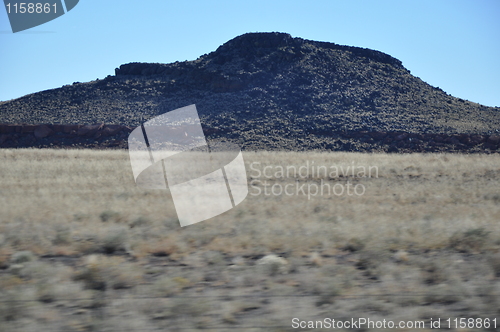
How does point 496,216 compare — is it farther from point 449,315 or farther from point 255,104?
point 255,104

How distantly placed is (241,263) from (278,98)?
46265mm

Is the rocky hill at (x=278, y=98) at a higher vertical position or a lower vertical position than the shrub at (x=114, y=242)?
higher

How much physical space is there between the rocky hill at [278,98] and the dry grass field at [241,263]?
100 feet

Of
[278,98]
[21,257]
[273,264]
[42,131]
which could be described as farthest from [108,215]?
[278,98]

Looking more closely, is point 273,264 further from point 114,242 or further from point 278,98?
point 278,98

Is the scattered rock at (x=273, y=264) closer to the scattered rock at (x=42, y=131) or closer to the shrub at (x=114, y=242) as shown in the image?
the shrub at (x=114, y=242)

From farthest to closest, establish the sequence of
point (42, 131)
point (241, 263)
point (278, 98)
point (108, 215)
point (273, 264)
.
→ 1. point (278, 98)
2. point (42, 131)
3. point (108, 215)
4. point (241, 263)
5. point (273, 264)

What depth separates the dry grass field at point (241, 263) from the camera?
4.56 metres

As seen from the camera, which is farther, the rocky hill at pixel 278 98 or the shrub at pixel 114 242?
the rocky hill at pixel 278 98

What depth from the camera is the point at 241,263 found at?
6.51 m

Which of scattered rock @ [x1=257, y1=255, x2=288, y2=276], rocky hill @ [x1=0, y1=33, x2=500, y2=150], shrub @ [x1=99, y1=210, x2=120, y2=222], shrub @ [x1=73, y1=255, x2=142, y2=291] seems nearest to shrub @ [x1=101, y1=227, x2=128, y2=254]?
shrub @ [x1=73, y1=255, x2=142, y2=291]

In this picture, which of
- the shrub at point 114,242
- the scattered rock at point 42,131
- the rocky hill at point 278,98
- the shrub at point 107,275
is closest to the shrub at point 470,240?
the shrub at point 107,275

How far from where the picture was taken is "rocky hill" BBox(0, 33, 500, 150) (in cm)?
4422

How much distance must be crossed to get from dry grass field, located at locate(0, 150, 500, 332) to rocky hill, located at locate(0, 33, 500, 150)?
100ft
